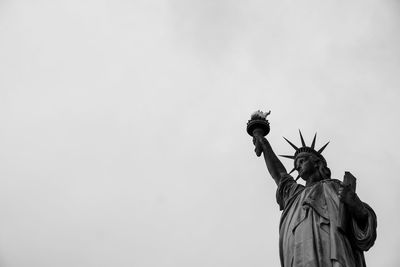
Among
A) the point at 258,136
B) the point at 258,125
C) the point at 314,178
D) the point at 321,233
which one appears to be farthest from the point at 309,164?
the point at 321,233

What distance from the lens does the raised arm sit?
15734 millimetres

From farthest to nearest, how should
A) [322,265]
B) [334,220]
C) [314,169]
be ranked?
[314,169]
[334,220]
[322,265]

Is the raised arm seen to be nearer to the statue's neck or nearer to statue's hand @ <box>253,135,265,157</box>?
statue's hand @ <box>253,135,265,157</box>

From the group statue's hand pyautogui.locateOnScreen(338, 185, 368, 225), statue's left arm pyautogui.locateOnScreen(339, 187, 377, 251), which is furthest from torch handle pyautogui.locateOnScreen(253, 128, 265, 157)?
statue's left arm pyautogui.locateOnScreen(339, 187, 377, 251)

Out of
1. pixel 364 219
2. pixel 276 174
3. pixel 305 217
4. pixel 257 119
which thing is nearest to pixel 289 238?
pixel 305 217

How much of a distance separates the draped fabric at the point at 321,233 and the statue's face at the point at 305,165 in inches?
30.4

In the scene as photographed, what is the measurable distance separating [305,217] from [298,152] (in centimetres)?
246

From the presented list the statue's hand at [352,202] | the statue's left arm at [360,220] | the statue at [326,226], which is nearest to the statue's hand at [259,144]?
the statue at [326,226]

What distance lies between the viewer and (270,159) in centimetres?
1600

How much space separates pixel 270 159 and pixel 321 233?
11.1 feet

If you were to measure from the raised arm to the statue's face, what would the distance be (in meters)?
0.42

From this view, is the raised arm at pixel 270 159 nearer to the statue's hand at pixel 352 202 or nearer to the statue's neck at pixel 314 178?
the statue's neck at pixel 314 178

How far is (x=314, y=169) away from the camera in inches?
599

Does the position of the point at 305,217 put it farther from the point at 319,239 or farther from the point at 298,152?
the point at 298,152
